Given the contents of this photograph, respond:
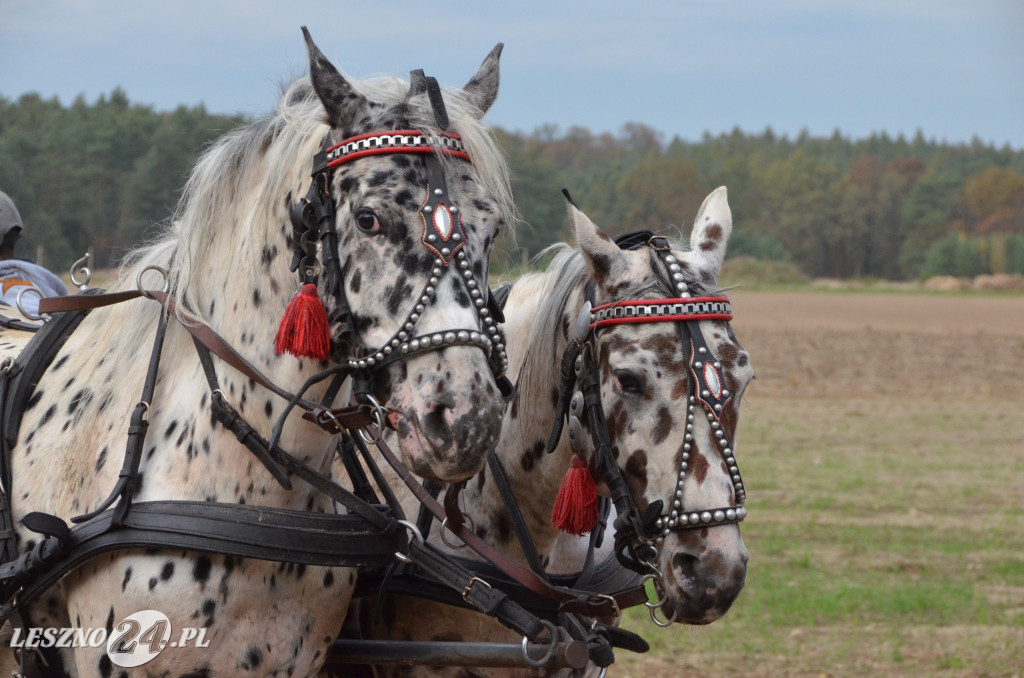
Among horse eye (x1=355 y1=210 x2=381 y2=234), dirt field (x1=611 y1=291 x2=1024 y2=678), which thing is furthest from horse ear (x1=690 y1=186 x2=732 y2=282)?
horse eye (x1=355 y1=210 x2=381 y2=234)

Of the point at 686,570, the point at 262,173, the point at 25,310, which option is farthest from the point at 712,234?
the point at 25,310

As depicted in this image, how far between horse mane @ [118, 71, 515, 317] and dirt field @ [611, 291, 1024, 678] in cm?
187

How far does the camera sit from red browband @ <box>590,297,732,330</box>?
3033mm

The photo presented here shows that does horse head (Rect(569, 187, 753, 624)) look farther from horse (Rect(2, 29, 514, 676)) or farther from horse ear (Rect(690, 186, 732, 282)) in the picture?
horse (Rect(2, 29, 514, 676))

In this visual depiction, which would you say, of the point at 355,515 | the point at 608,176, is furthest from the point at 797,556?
the point at 608,176

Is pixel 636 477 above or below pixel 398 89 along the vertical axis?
below

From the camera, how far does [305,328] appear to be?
95.8 inches

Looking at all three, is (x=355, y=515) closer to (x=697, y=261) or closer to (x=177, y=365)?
(x=177, y=365)

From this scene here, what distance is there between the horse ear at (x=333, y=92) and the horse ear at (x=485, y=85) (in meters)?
0.36

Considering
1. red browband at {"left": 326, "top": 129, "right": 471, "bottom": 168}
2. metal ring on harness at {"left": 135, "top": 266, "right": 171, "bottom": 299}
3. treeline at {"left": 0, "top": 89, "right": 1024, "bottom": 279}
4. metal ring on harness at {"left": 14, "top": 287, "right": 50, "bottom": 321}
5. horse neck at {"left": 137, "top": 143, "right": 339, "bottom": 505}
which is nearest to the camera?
red browband at {"left": 326, "top": 129, "right": 471, "bottom": 168}

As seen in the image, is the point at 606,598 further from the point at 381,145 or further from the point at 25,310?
the point at 25,310

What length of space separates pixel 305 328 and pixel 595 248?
1094mm

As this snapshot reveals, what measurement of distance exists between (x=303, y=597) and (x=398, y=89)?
4.33ft

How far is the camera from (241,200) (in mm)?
2805
